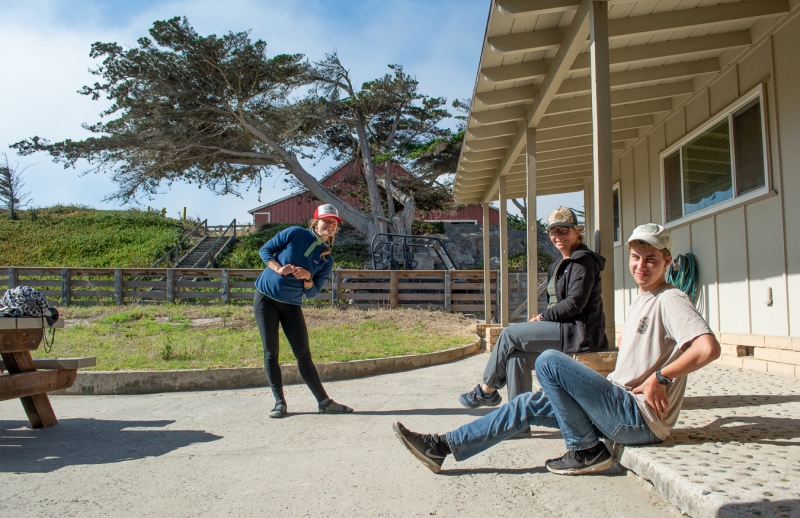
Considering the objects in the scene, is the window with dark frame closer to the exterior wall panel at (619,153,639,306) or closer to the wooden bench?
the exterior wall panel at (619,153,639,306)

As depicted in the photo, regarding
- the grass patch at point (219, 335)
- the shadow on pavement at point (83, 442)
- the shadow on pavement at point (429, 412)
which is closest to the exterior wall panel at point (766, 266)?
the shadow on pavement at point (429, 412)

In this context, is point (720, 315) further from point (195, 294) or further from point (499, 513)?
point (195, 294)

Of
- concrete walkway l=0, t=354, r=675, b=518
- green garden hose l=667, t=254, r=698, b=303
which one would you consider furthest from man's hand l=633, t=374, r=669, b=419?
green garden hose l=667, t=254, r=698, b=303

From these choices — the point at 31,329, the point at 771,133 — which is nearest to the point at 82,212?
the point at 31,329

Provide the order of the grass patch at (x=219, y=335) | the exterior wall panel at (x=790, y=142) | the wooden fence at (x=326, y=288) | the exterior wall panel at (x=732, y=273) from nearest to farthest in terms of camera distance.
Result: the exterior wall panel at (x=790, y=142) < the exterior wall panel at (x=732, y=273) < the grass patch at (x=219, y=335) < the wooden fence at (x=326, y=288)

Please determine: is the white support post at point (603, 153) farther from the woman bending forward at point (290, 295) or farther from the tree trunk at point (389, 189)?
the tree trunk at point (389, 189)

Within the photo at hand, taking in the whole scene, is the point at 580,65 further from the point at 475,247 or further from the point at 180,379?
the point at 475,247

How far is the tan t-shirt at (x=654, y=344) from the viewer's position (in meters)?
2.50

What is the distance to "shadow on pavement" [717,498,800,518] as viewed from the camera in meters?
2.01

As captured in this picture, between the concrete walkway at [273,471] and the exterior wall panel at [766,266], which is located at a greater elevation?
the exterior wall panel at [766,266]

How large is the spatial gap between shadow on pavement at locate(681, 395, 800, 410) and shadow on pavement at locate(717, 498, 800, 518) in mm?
1770

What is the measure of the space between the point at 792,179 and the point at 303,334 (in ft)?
14.3

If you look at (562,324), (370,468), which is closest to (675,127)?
(562,324)

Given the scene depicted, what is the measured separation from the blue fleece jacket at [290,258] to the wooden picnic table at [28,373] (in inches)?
64.3
